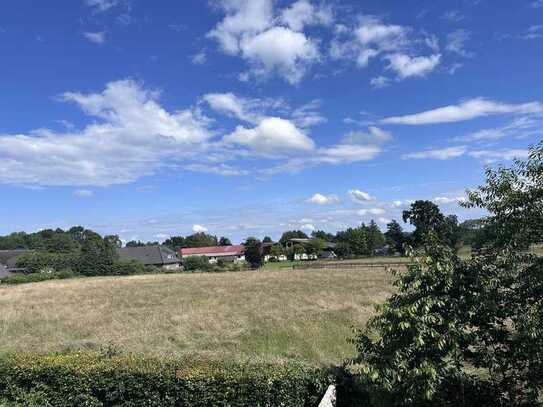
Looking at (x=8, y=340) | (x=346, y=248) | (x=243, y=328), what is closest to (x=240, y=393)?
(x=243, y=328)

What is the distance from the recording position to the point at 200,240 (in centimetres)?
18988

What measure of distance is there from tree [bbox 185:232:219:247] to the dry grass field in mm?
157072

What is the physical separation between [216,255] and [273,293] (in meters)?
130

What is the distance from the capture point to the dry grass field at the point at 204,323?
14824 millimetres

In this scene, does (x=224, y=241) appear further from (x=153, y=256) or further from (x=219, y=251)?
(x=153, y=256)

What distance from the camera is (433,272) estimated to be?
759cm

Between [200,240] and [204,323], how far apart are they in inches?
6760

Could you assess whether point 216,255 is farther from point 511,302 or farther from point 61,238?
point 511,302

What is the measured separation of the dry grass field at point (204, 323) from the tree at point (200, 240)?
157072 millimetres

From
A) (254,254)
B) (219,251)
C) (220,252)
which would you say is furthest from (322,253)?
(219,251)

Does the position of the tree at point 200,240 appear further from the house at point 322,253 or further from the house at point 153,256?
the house at point 153,256

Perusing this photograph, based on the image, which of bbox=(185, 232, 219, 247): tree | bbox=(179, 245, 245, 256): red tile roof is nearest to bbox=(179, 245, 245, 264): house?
bbox=(179, 245, 245, 256): red tile roof

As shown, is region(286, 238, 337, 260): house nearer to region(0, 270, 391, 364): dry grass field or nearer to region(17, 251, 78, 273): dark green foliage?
region(17, 251, 78, 273): dark green foliage

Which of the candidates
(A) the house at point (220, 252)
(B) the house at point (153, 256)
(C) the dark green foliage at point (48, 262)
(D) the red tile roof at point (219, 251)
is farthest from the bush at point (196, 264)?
(D) the red tile roof at point (219, 251)
